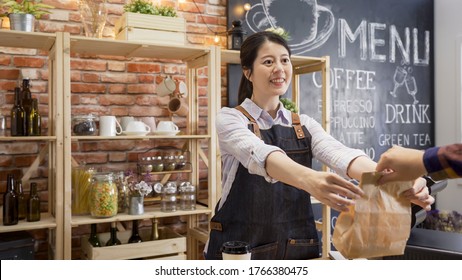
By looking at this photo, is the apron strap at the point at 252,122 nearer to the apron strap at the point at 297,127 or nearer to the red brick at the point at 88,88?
the apron strap at the point at 297,127

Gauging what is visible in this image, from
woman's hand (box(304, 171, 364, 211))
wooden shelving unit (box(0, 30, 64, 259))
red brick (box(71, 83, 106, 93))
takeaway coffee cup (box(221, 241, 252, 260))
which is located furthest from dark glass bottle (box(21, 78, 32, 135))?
woman's hand (box(304, 171, 364, 211))

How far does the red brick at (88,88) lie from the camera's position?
2.57 metres

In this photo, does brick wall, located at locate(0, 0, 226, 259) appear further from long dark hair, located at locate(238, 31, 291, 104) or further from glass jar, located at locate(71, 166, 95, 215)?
long dark hair, located at locate(238, 31, 291, 104)

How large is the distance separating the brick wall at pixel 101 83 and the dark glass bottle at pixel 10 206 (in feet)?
0.85

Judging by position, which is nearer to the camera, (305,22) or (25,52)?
(25,52)

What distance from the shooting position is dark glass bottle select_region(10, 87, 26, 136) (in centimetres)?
215

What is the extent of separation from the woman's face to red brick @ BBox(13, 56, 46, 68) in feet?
4.55

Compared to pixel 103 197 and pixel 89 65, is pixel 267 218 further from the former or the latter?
pixel 89 65

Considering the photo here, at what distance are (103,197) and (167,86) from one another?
76 cm

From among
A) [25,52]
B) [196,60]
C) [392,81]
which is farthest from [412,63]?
[25,52]

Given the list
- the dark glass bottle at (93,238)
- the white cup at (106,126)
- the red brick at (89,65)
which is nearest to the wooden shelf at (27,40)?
the red brick at (89,65)

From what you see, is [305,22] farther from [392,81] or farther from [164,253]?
[164,253]
